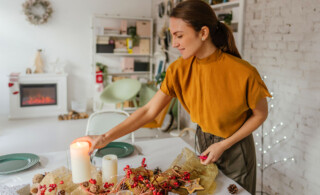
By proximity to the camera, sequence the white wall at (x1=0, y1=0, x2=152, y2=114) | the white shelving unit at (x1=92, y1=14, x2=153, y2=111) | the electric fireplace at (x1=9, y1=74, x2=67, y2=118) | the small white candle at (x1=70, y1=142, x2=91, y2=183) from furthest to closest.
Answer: the white shelving unit at (x1=92, y1=14, x2=153, y2=111), the white wall at (x1=0, y1=0, x2=152, y2=114), the electric fireplace at (x1=9, y1=74, x2=67, y2=118), the small white candle at (x1=70, y1=142, x2=91, y2=183)

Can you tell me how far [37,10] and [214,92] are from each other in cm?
491

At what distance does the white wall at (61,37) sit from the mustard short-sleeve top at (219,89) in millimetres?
4586

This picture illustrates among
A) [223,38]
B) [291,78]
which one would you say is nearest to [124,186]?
[223,38]

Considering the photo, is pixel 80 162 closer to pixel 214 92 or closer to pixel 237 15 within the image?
pixel 214 92

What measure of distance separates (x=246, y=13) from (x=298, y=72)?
902 mm

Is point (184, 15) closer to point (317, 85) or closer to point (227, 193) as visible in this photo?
point (227, 193)

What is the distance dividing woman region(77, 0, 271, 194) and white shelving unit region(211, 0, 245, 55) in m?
1.64

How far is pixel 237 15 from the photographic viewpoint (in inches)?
124

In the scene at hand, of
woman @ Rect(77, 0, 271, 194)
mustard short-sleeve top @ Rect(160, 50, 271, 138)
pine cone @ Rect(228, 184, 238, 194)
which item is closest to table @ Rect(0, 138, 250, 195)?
pine cone @ Rect(228, 184, 238, 194)

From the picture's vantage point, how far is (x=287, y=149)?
2.52 metres

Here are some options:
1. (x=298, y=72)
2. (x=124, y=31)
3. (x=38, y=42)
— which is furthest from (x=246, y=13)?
(x=38, y=42)

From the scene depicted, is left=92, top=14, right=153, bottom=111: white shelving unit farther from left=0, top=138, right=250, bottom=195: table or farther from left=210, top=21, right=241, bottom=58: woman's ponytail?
left=210, top=21, right=241, bottom=58: woman's ponytail

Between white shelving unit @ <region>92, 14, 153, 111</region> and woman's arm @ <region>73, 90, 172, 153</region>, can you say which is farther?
white shelving unit @ <region>92, 14, 153, 111</region>

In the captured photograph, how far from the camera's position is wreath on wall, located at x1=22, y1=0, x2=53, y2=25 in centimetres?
527
